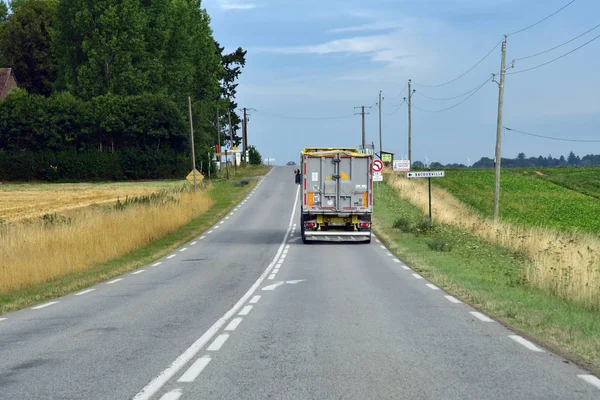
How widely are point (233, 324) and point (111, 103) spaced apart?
6807cm

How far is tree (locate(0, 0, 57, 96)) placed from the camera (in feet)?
295

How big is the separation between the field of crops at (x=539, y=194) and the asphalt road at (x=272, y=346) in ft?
100

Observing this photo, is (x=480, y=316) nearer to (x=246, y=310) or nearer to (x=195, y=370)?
(x=246, y=310)

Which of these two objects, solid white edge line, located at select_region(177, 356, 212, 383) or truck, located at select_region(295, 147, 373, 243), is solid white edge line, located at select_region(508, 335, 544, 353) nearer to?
solid white edge line, located at select_region(177, 356, 212, 383)

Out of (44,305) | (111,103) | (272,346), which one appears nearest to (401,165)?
(44,305)

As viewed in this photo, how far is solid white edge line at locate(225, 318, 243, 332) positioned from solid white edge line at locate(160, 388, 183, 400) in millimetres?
3675

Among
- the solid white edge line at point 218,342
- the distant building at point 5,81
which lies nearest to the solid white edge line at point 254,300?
the solid white edge line at point 218,342

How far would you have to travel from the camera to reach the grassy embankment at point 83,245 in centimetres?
1758

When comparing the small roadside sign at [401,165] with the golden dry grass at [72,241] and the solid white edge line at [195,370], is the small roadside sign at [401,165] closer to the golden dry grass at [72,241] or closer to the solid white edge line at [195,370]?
the golden dry grass at [72,241]

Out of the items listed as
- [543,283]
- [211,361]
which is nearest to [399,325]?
[211,361]

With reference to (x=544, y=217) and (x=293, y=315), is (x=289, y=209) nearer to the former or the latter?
(x=544, y=217)

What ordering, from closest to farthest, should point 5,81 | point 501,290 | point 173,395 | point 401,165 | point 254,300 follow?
point 173,395, point 254,300, point 501,290, point 401,165, point 5,81

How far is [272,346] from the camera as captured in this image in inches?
362

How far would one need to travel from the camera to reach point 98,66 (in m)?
77.5
